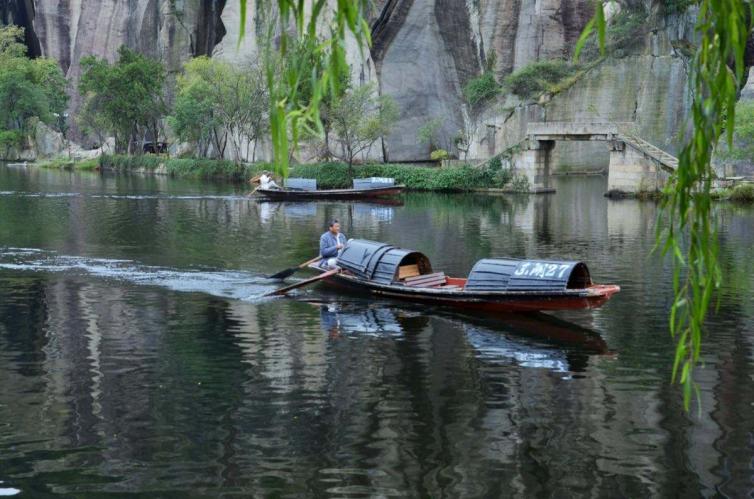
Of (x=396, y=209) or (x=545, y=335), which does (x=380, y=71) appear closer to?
(x=396, y=209)

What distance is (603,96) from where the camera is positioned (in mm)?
86000

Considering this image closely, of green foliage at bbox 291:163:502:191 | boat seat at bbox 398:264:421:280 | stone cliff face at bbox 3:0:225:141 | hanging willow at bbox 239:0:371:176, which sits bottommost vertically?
boat seat at bbox 398:264:421:280

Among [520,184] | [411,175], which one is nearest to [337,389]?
[520,184]

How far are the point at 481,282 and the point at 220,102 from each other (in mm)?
68484

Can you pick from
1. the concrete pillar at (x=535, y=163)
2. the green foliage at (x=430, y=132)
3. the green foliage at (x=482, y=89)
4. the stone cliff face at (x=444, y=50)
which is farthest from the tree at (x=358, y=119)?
the concrete pillar at (x=535, y=163)

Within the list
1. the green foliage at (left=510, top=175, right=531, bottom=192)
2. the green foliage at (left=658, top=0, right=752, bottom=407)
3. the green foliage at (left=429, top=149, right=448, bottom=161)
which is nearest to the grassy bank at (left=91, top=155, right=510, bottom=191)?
the green foliage at (left=510, top=175, right=531, bottom=192)

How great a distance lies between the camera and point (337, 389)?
19047 millimetres

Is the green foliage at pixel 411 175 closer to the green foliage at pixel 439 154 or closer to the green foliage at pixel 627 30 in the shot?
the green foliage at pixel 439 154

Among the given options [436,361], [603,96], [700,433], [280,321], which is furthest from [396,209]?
[700,433]

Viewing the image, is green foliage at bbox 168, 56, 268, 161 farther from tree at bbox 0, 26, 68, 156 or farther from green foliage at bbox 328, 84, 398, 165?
tree at bbox 0, 26, 68, 156

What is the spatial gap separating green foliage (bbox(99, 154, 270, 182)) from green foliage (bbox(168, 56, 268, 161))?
1.70 m

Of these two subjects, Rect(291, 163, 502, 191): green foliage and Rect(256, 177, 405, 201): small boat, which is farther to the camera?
Rect(291, 163, 502, 191): green foliage

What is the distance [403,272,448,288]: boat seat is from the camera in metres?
28.5

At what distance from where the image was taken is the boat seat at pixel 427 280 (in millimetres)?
28469
